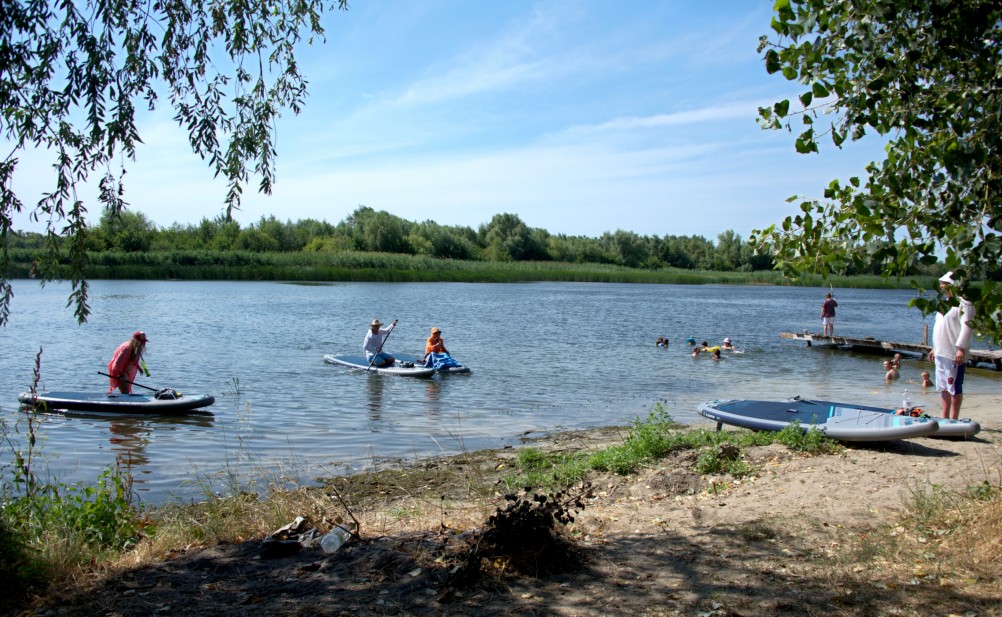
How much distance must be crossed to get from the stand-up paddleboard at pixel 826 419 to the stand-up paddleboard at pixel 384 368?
7.88 m

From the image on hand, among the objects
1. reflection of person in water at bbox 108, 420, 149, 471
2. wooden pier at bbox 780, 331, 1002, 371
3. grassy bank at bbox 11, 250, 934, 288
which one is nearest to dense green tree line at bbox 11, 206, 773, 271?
grassy bank at bbox 11, 250, 934, 288

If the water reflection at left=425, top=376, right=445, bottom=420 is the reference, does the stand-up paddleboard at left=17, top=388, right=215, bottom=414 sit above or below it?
above

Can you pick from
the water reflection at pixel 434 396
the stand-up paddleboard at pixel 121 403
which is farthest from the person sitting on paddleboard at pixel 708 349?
the stand-up paddleboard at pixel 121 403

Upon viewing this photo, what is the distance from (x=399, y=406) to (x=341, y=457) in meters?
3.81

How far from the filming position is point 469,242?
9631 centimetres

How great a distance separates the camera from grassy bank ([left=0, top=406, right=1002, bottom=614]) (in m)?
4.29

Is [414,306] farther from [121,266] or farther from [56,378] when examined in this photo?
[121,266]

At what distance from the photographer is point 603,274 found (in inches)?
3172

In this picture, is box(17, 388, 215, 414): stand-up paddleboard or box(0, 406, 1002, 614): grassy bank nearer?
box(0, 406, 1002, 614): grassy bank

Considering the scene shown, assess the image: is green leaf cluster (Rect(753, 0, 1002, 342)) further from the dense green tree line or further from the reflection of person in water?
the dense green tree line

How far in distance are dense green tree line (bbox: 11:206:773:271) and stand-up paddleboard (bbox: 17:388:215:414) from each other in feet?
157

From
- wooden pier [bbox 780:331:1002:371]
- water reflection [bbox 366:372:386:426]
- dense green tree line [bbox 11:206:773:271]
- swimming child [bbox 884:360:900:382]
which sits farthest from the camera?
dense green tree line [bbox 11:206:773:271]

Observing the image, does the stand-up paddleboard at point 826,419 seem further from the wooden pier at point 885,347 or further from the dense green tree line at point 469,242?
the dense green tree line at point 469,242

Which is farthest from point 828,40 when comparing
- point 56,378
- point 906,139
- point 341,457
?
point 56,378
